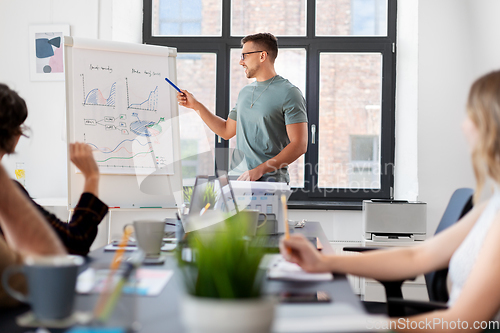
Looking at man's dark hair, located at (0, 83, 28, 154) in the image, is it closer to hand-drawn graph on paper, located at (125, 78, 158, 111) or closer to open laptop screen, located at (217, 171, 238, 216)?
open laptop screen, located at (217, 171, 238, 216)

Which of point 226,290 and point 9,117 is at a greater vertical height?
point 9,117

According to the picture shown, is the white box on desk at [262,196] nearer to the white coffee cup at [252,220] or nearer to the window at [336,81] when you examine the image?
the white coffee cup at [252,220]

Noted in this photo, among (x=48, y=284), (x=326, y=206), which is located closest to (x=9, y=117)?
(x=48, y=284)

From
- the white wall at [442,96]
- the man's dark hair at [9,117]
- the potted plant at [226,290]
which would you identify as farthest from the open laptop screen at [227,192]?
the white wall at [442,96]

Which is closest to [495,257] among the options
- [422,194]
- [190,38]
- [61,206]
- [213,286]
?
[213,286]

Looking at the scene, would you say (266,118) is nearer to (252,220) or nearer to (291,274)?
(252,220)

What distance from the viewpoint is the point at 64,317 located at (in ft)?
2.20

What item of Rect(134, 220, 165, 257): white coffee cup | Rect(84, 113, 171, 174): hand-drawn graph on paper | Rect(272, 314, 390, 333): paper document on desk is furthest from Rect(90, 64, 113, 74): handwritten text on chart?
Rect(272, 314, 390, 333): paper document on desk

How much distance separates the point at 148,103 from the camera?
2.57 m

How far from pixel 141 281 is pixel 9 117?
1.88 ft

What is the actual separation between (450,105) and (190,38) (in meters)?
2.02

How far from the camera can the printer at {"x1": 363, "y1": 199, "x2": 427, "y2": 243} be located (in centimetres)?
271

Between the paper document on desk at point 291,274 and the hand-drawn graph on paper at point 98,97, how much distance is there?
1.78m

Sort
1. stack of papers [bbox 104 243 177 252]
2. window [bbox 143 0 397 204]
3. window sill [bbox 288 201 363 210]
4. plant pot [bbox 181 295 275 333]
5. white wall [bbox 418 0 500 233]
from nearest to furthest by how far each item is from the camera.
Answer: plant pot [bbox 181 295 275 333], stack of papers [bbox 104 243 177 252], white wall [bbox 418 0 500 233], window sill [bbox 288 201 363 210], window [bbox 143 0 397 204]
